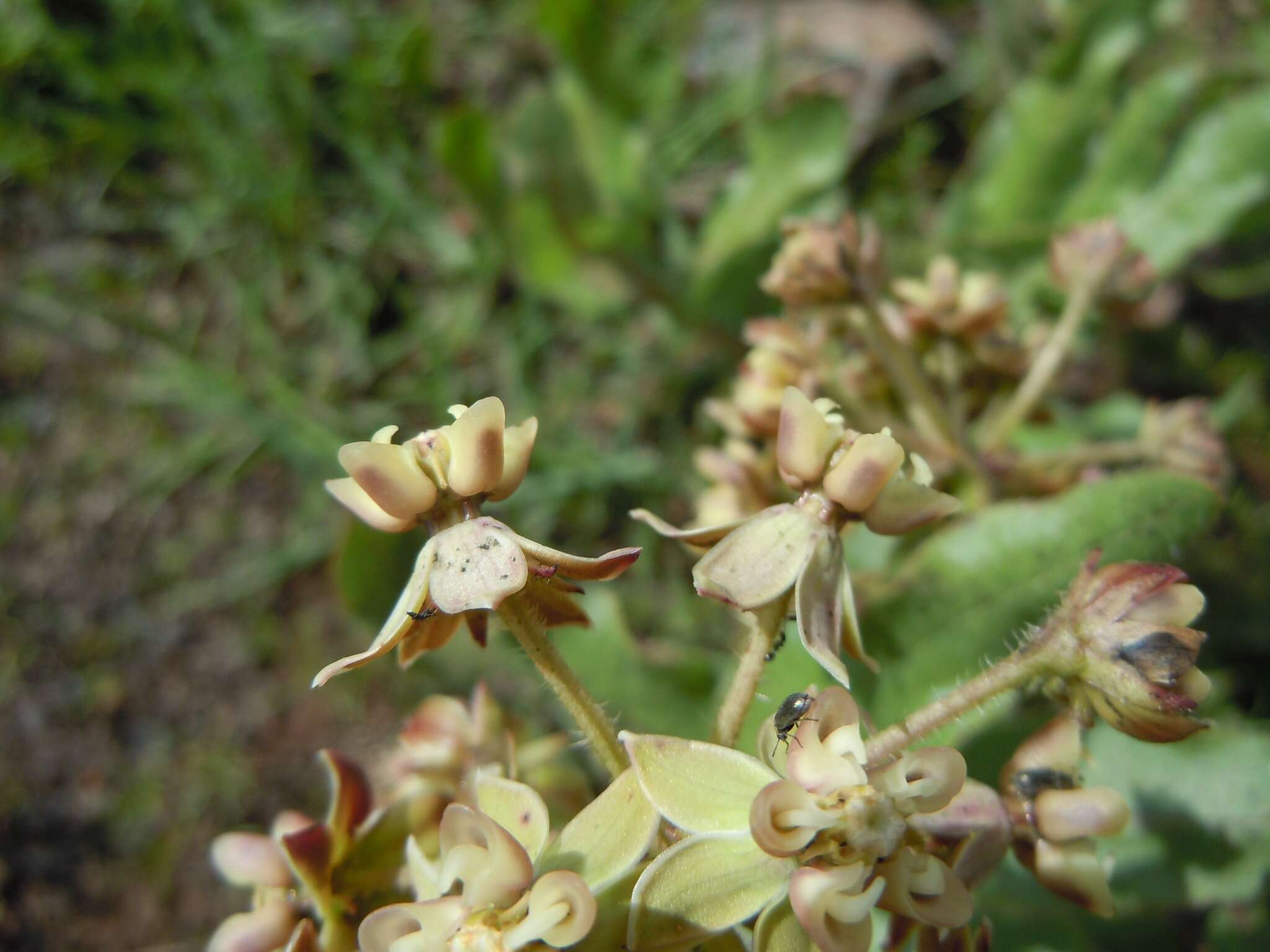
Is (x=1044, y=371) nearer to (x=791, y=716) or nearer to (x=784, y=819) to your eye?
(x=791, y=716)

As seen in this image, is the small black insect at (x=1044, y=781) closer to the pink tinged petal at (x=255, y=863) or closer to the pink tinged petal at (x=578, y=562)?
the pink tinged petal at (x=578, y=562)

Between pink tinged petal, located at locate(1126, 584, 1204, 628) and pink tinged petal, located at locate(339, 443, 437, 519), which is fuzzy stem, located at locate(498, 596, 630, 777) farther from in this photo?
pink tinged petal, located at locate(1126, 584, 1204, 628)

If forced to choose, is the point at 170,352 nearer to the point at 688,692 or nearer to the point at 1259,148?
the point at 688,692

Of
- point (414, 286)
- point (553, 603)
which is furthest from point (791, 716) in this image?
point (414, 286)

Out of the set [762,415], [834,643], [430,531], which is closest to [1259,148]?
[762,415]

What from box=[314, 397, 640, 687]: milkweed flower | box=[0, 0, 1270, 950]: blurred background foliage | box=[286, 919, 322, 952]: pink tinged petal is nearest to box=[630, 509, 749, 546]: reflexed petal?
box=[314, 397, 640, 687]: milkweed flower
